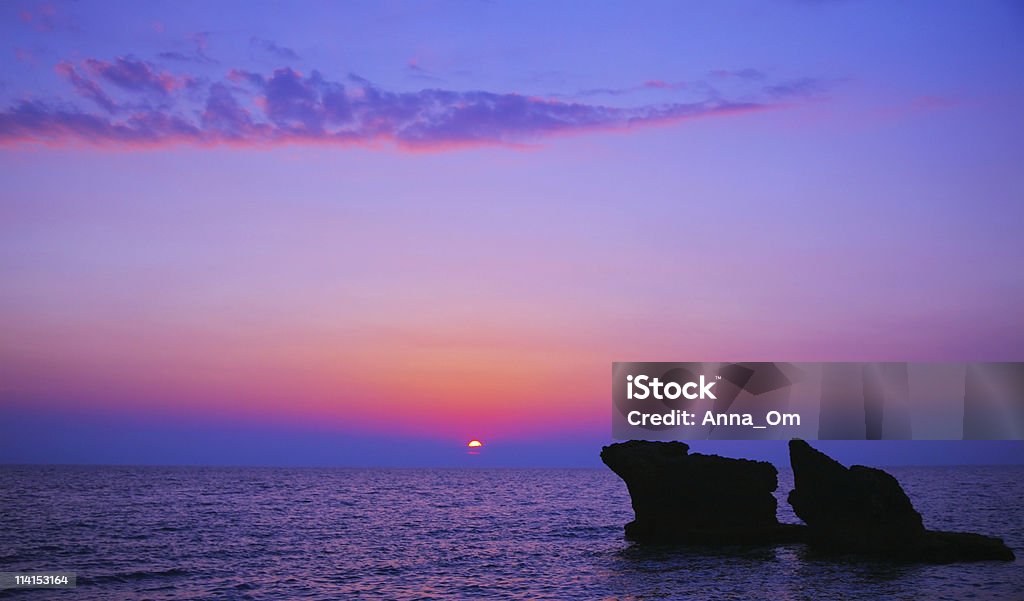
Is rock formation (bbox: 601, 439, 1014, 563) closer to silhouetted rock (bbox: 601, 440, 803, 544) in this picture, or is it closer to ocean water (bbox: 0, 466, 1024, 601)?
silhouetted rock (bbox: 601, 440, 803, 544)

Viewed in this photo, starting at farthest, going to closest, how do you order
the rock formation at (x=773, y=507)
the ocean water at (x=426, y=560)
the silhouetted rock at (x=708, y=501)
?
the silhouetted rock at (x=708, y=501)
the rock formation at (x=773, y=507)
the ocean water at (x=426, y=560)

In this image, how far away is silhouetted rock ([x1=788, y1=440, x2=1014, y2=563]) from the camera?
1576 inches

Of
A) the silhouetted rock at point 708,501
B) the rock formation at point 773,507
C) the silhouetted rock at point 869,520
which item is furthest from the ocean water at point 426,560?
the silhouetted rock at point 708,501

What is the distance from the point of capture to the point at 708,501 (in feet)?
157

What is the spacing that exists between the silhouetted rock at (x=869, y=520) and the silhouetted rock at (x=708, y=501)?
2.66 m

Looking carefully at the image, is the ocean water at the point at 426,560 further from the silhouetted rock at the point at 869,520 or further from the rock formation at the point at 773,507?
the rock formation at the point at 773,507

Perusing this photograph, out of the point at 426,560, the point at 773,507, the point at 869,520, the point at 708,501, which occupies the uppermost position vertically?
the point at 708,501

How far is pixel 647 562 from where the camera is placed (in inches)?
1634

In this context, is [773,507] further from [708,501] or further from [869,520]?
[869,520]

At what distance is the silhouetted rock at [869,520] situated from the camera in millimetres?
40031

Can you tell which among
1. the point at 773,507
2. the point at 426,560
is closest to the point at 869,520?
the point at 773,507

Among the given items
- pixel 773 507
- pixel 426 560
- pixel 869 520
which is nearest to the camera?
pixel 869 520

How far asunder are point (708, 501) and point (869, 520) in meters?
9.17

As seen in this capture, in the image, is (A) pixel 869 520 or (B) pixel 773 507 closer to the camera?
(A) pixel 869 520
